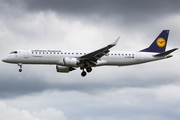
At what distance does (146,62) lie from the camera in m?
58.9

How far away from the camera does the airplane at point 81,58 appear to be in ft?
175

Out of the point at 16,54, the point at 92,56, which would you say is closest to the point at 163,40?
the point at 92,56

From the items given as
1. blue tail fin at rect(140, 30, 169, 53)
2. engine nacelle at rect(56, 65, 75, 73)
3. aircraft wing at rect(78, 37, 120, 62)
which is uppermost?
blue tail fin at rect(140, 30, 169, 53)

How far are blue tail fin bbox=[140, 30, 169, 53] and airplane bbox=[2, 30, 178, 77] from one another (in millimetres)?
1721

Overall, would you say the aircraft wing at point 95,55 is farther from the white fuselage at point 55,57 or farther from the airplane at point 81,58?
the white fuselage at point 55,57

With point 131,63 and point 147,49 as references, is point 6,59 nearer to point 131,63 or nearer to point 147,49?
point 131,63

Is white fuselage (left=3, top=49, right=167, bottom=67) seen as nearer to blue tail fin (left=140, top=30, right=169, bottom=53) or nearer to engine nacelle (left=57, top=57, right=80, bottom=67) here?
engine nacelle (left=57, top=57, right=80, bottom=67)

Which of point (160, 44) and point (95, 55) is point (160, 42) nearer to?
point (160, 44)

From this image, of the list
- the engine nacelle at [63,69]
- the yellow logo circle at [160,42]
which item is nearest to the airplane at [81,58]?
the engine nacelle at [63,69]

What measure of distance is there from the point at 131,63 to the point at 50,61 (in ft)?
46.2

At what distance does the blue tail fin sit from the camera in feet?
200

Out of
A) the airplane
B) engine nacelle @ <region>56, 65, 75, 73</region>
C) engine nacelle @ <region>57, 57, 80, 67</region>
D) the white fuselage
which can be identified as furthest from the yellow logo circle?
engine nacelle @ <region>56, 65, 75, 73</region>

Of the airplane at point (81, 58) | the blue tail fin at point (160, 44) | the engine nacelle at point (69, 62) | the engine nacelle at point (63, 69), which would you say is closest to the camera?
the engine nacelle at point (69, 62)

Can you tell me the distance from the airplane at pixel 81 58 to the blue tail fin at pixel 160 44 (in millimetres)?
1721
